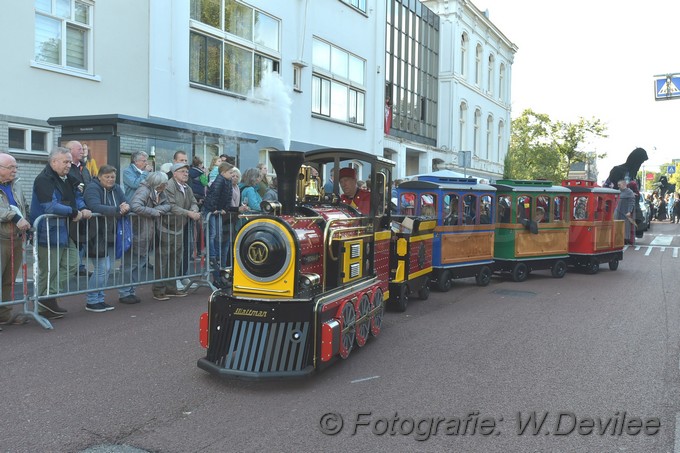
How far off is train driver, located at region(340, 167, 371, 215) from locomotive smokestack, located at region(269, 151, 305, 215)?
1.43 meters

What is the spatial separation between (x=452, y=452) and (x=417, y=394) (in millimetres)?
1009

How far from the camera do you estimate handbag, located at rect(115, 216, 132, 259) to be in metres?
7.73

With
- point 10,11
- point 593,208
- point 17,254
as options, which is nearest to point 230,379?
point 17,254

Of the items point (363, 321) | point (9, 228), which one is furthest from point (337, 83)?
point (363, 321)

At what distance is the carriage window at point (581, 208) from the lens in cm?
1273

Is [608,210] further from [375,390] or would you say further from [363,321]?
[375,390]

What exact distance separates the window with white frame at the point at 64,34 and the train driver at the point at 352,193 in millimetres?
7614

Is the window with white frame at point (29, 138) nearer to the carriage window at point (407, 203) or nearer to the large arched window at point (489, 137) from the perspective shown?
the carriage window at point (407, 203)

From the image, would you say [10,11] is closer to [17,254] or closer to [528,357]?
[17,254]

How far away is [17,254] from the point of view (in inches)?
266

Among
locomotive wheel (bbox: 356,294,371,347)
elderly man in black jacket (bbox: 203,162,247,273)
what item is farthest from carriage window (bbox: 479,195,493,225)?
locomotive wheel (bbox: 356,294,371,347)

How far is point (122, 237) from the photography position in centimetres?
776

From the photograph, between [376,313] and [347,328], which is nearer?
[347,328]

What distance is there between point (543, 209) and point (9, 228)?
9.54m
